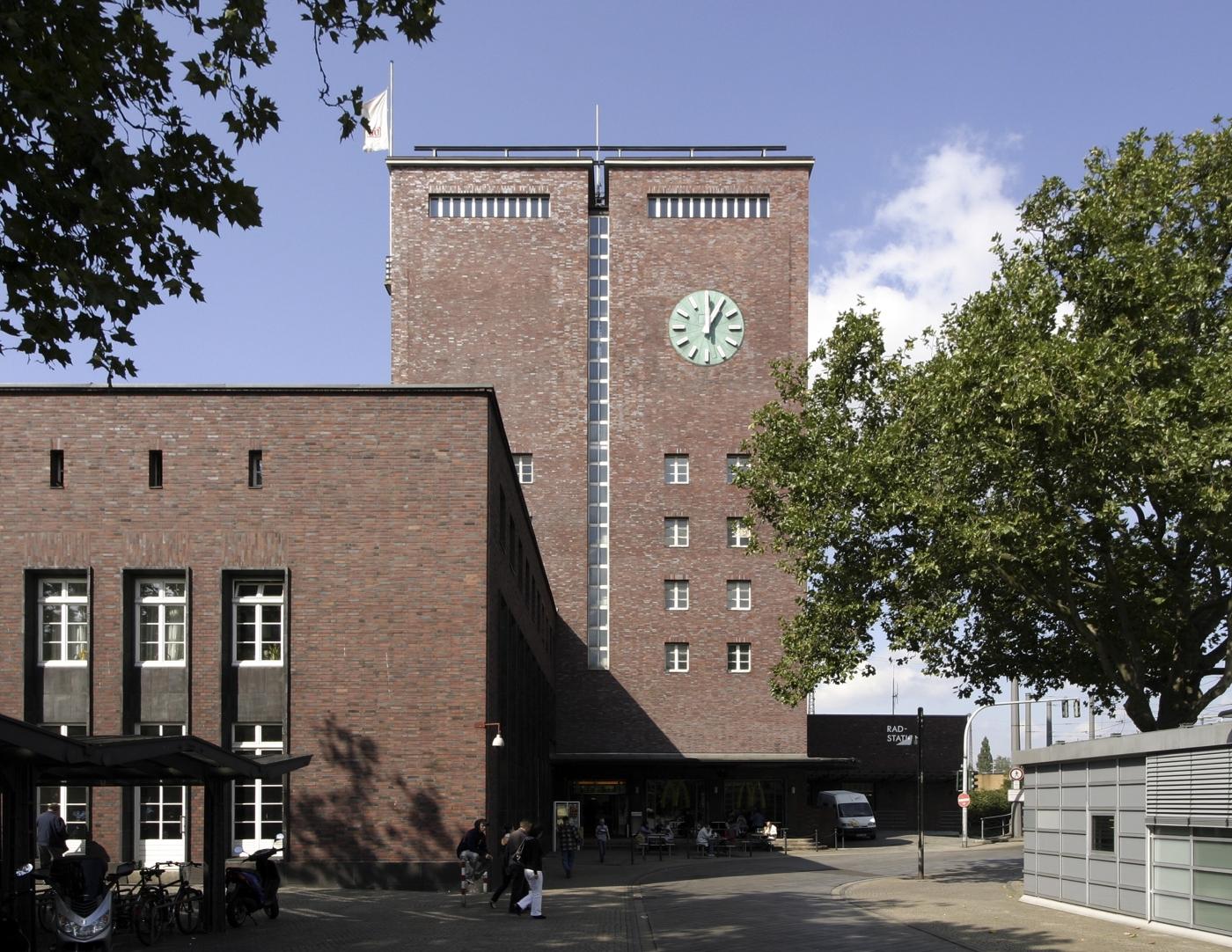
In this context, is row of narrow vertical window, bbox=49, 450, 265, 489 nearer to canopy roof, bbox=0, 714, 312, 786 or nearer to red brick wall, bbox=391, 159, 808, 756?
canopy roof, bbox=0, 714, 312, 786

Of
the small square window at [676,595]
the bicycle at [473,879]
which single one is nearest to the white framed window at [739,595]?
the small square window at [676,595]

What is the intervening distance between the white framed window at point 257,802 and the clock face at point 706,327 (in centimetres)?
3129

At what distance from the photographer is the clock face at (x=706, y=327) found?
55031 mm

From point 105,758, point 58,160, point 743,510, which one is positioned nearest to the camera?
point 58,160

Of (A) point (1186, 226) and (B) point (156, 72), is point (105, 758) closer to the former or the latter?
(B) point (156, 72)

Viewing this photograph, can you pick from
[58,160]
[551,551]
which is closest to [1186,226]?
[58,160]

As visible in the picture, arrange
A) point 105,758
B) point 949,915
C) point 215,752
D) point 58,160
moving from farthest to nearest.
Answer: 1. point 949,915
2. point 215,752
3. point 105,758
4. point 58,160

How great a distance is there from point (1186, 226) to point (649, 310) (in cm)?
2967

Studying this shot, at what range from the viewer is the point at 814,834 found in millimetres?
54531

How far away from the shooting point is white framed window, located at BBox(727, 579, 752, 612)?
2133 inches

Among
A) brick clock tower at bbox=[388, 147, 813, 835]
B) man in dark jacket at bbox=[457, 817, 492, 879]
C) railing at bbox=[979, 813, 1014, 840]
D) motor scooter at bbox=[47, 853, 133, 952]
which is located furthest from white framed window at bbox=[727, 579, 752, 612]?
motor scooter at bbox=[47, 853, 133, 952]

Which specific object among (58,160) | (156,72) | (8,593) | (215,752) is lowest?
(215,752)

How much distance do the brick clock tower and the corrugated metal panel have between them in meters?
31.8

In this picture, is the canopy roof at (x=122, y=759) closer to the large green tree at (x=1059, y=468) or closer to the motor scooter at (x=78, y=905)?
the motor scooter at (x=78, y=905)
